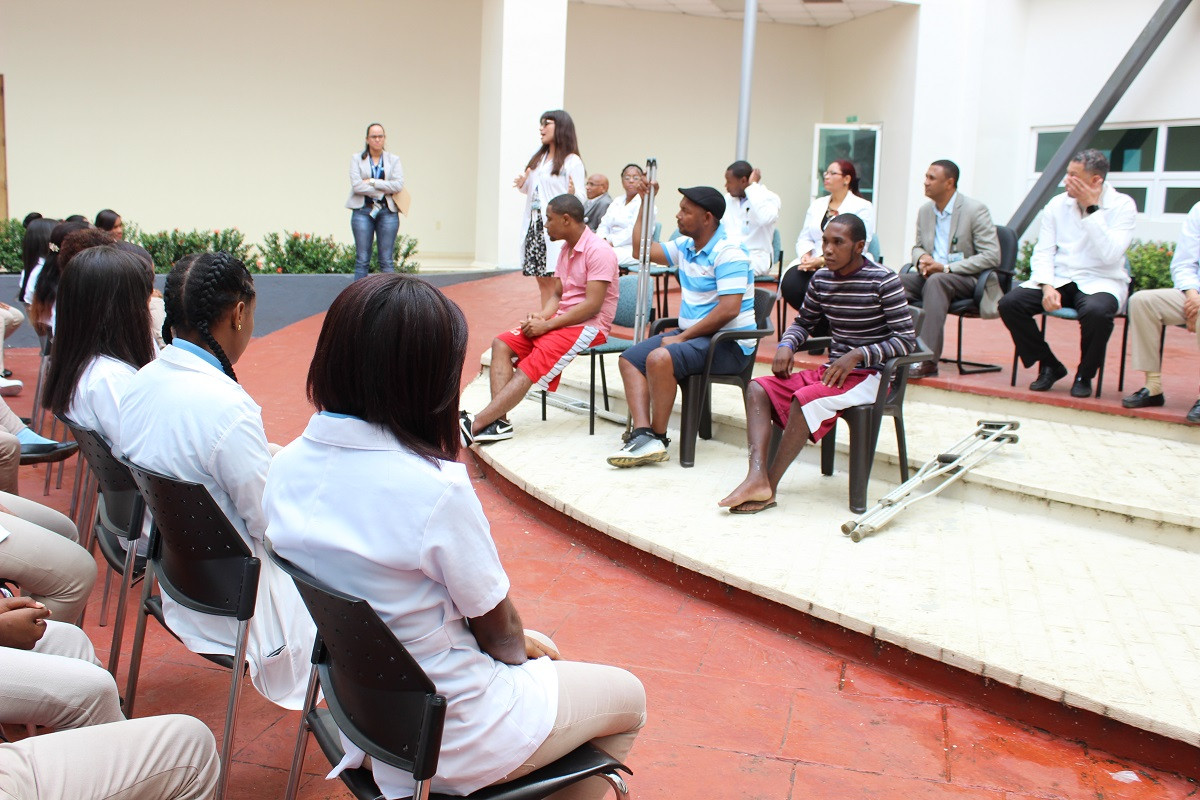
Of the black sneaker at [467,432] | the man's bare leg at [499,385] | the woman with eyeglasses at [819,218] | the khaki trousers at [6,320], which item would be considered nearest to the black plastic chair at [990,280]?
the woman with eyeglasses at [819,218]

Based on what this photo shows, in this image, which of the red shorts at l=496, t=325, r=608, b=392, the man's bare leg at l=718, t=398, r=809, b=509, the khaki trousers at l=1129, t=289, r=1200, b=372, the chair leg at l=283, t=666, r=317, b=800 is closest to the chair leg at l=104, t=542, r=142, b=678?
the chair leg at l=283, t=666, r=317, b=800

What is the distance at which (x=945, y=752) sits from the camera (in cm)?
289

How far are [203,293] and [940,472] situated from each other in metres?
3.21

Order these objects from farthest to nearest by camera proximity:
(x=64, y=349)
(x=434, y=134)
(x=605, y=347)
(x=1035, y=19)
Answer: (x=434, y=134) → (x=1035, y=19) → (x=605, y=347) → (x=64, y=349)

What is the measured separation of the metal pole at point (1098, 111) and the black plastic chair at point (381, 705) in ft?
34.9

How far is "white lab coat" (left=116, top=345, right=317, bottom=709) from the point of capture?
253 cm

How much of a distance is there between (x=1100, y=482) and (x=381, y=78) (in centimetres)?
1097

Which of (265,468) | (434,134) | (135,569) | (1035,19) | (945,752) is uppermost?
(1035,19)

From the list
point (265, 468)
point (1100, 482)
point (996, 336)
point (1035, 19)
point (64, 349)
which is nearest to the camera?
point (265, 468)

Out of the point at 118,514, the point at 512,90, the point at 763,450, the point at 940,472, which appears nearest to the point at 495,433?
the point at 763,450

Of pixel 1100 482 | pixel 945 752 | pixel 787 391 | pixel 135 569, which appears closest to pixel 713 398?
pixel 787 391

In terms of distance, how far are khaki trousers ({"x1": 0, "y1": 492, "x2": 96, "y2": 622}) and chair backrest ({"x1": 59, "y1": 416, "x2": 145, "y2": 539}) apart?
0.14 m

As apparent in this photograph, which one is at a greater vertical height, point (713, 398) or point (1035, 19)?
point (1035, 19)

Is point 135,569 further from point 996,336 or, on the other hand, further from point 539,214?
point 996,336
